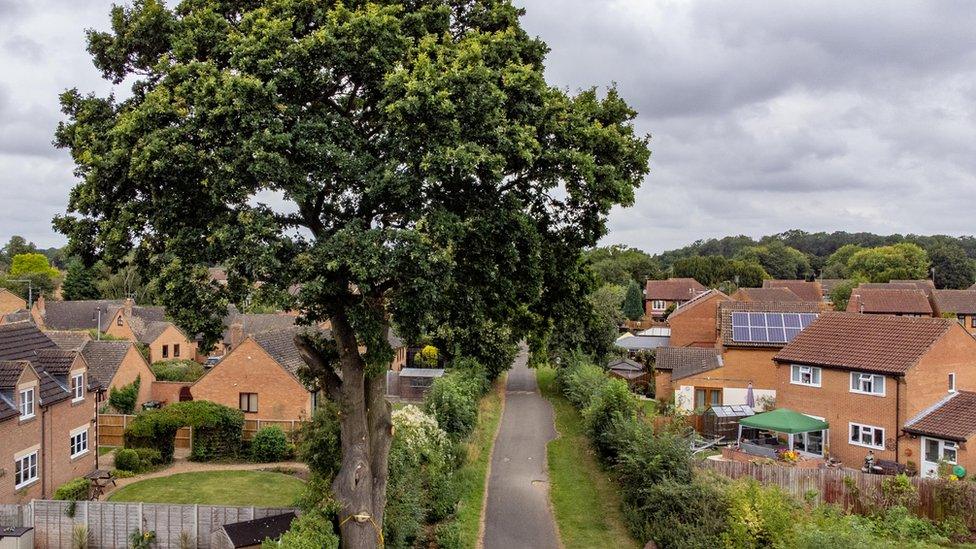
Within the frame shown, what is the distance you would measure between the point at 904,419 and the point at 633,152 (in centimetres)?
1926

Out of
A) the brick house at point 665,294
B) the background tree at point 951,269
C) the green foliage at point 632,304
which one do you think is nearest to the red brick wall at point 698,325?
the green foliage at point 632,304

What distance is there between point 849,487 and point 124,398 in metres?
36.3

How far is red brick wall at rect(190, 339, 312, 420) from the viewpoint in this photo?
108ft

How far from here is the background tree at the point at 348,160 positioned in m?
13.1

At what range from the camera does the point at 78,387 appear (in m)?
26.6

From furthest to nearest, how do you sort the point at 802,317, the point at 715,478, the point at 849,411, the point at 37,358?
the point at 802,317 < the point at 849,411 < the point at 37,358 < the point at 715,478

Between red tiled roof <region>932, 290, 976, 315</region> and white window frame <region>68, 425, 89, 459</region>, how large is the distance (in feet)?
269

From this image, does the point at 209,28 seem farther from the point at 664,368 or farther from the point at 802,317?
the point at 802,317

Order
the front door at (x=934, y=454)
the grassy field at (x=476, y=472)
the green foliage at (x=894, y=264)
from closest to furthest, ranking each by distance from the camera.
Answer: the grassy field at (x=476, y=472) < the front door at (x=934, y=454) < the green foliage at (x=894, y=264)

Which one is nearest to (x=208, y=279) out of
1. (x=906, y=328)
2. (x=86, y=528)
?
(x=86, y=528)

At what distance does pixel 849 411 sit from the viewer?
28.6 metres

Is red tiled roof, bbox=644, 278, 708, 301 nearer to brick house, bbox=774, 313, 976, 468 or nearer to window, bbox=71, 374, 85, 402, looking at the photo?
brick house, bbox=774, 313, 976, 468

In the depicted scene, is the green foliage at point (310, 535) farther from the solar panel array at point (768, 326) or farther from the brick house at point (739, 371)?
the solar panel array at point (768, 326)

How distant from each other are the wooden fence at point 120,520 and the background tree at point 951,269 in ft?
448
